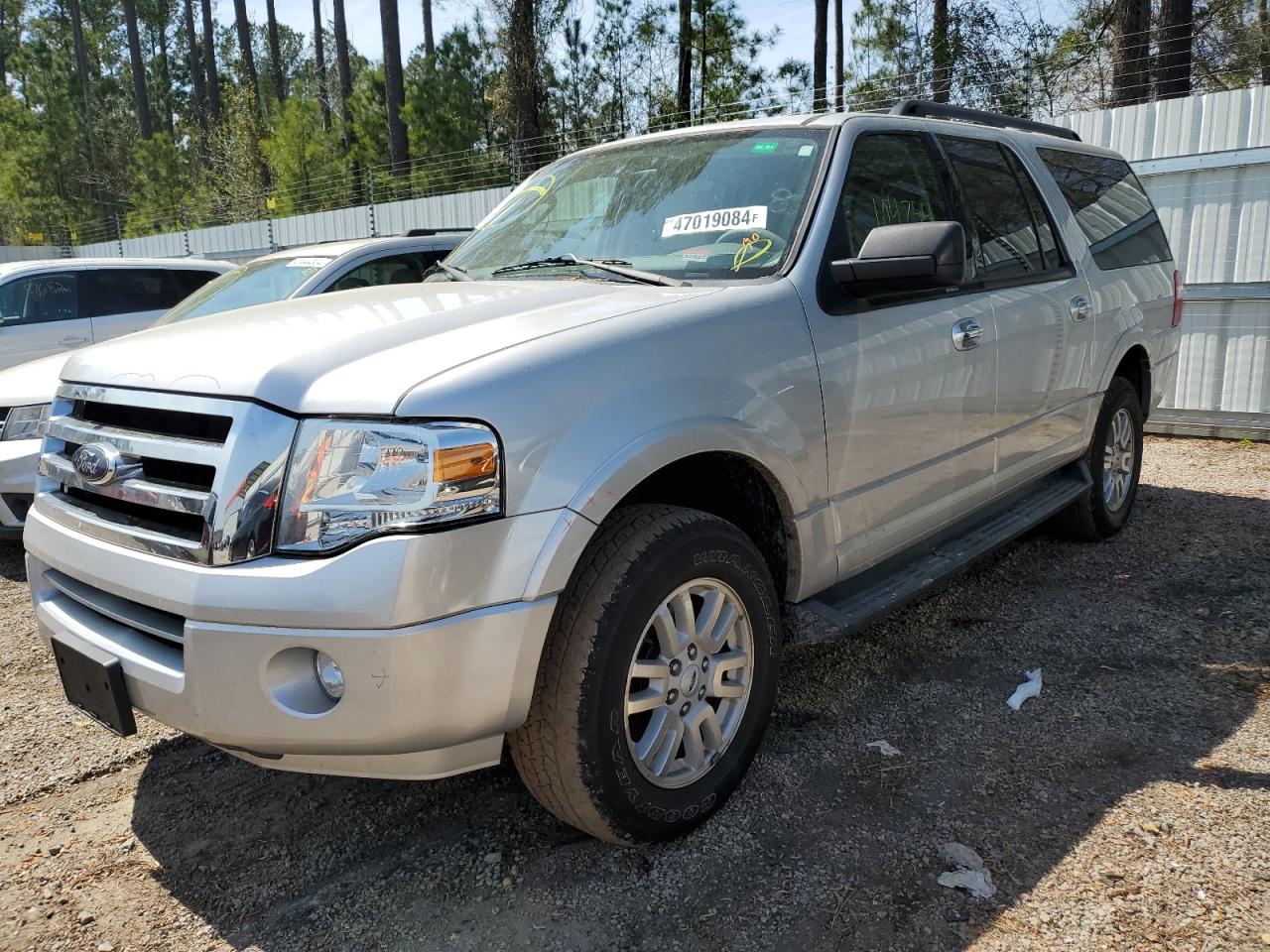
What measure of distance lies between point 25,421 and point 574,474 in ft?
14.5

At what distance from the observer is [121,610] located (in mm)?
2334

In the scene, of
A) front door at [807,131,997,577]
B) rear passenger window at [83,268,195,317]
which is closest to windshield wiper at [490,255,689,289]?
front door at [807,131,997,577]

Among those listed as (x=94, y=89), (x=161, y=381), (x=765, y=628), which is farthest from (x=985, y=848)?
(x=94, y=89)

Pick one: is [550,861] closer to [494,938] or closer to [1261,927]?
[494,938]

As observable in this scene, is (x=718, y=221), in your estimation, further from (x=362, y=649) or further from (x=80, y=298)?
(x=80, y=298)

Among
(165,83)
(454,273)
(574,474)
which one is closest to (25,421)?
(454,273)

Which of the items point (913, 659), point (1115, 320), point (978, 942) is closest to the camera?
point (978, 942)

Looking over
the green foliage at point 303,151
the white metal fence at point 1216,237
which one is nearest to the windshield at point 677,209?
the white metal fence at point 1216,237

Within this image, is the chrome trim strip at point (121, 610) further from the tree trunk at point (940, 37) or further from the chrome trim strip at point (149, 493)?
the tree trunk at point (940, 37)

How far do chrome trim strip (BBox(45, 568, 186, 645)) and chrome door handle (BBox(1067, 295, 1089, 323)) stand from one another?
366 cm

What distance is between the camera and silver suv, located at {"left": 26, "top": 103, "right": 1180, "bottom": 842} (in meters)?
2.05

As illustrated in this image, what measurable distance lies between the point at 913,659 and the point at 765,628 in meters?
1.30

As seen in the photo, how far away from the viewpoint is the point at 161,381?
7.68 ft

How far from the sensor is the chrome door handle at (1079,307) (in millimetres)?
4200
